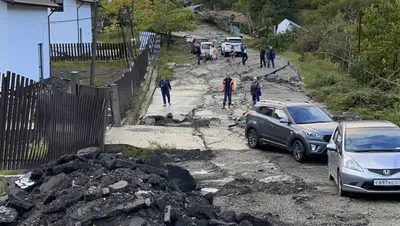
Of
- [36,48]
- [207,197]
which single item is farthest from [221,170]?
[36,48]

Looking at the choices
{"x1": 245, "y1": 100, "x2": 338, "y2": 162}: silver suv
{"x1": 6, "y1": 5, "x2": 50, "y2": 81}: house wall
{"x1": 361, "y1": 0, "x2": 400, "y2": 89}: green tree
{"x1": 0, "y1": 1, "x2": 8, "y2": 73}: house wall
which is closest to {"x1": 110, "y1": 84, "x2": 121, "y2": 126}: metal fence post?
{"x1": 245, "y1": 100, "x2": 338, "y2": 162}: silver suv

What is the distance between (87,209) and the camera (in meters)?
7.84

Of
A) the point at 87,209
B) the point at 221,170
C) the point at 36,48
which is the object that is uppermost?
the point at 36,48

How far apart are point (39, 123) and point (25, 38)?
18133mm

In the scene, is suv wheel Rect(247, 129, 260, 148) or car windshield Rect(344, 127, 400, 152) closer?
car windshield Rect(344, 127, 400, 152)

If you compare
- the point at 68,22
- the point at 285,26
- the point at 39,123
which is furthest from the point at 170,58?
the point at 39,123

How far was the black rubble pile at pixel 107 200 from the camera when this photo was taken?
774 cm

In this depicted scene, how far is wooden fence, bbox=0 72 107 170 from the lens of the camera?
36.7ft

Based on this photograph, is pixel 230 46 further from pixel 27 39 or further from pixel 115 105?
pixel 115 105

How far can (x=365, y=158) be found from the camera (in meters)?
11.8

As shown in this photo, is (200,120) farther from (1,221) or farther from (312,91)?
(1,221)

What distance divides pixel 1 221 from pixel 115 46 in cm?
3828

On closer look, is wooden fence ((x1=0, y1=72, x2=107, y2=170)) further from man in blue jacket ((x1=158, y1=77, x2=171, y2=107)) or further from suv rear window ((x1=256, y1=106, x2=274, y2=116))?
man in blue jacket ((x1=158, y1=77, x2=171, y2=107))

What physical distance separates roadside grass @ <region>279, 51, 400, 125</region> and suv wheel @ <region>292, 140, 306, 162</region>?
624cm
